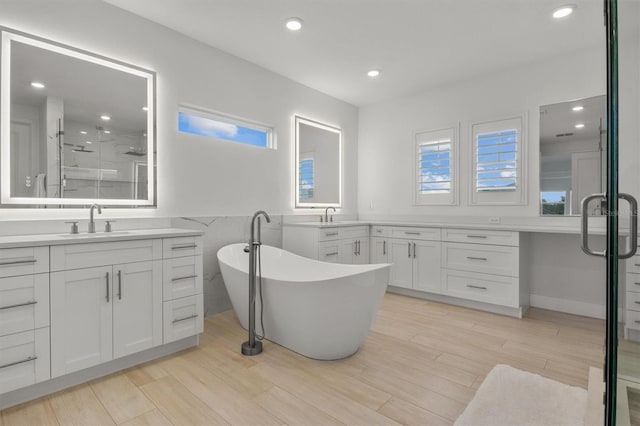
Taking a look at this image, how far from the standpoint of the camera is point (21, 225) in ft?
7.29

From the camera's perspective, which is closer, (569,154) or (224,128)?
(569,154)

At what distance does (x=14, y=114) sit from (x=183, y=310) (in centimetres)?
177

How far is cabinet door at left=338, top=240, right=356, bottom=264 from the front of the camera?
158 inches

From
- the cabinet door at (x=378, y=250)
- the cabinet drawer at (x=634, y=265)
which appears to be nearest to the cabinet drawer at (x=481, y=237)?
the cabinet door at (x=378, y=250)

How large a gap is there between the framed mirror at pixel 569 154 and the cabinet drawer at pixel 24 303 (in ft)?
14.3

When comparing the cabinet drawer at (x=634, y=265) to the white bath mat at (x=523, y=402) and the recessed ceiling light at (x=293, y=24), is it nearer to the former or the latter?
the white bath mat at (x=523, y=402)

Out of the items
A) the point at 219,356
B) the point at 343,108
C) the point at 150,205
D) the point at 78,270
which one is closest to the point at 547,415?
the point at 219,356

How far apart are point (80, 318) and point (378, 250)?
3.27 m

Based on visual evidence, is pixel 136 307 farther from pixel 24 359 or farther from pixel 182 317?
pixel 24 359

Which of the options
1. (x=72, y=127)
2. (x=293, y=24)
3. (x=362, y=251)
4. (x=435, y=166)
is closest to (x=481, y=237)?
(x=435, y=166)

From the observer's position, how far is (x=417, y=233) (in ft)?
13.1

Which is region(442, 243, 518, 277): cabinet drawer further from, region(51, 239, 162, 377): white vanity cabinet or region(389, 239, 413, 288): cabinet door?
region(51, 239, 162, 377): white vanity cabinet

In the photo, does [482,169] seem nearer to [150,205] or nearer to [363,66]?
[363,66]

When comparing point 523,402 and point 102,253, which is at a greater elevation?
point 102,253
